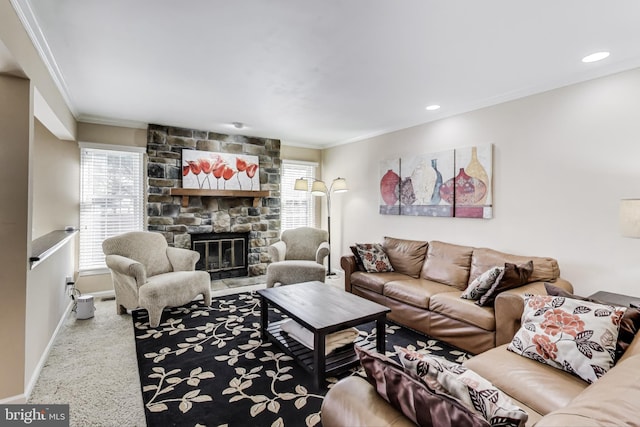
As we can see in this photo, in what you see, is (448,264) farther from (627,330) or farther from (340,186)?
(340,186)

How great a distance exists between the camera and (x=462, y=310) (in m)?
2.80

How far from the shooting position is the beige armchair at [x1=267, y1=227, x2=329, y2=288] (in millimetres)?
4422

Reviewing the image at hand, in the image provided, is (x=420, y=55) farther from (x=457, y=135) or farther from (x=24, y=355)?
(x=24, y=355)

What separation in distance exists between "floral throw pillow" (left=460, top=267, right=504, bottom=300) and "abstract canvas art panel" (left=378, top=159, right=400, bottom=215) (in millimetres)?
1880

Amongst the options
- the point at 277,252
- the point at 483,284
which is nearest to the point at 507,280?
the point at 483,284

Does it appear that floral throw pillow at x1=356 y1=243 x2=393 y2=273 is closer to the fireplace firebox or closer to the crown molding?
the fireplace firebox

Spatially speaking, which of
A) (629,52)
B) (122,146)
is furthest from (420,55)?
(122,146)

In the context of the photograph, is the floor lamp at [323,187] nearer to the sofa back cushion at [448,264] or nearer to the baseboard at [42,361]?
the sofa back cushion at [448,264]

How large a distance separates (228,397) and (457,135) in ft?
A: 12.1

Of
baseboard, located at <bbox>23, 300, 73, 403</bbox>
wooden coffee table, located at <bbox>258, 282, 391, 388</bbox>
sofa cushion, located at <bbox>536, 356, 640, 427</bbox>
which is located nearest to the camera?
sofa cushion, located at <bbox>536, 356, 640, 427</bbox>

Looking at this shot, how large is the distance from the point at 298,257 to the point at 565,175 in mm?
3531

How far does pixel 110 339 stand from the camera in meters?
3.04

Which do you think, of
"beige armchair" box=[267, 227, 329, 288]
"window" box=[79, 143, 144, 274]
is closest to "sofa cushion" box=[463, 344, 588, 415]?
"beige armchair" box=[267, 227, 329, 288]

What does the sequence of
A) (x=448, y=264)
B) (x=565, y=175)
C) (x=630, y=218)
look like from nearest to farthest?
(x=630, y=218) < (x=565, y=175) < (x=448, y=264)
